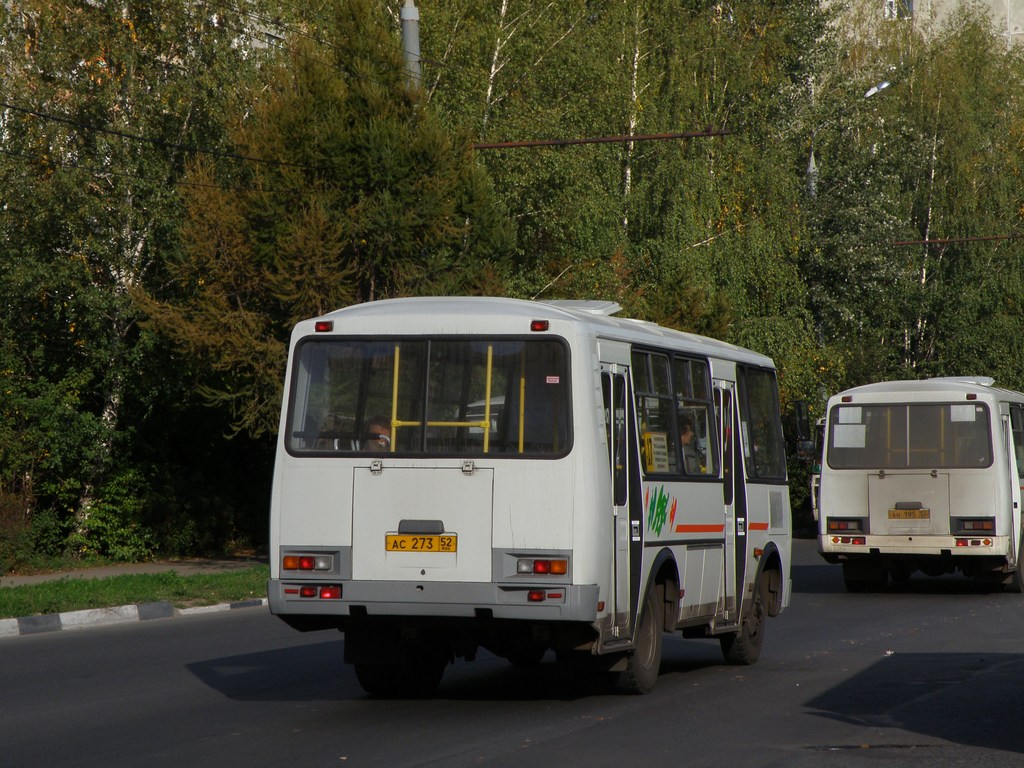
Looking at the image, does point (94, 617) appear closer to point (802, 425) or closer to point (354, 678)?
point (354, 678)

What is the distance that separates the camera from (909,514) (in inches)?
868

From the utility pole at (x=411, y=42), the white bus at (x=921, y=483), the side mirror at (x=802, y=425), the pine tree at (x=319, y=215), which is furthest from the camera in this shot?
the utility pole at (x=411, y=42)

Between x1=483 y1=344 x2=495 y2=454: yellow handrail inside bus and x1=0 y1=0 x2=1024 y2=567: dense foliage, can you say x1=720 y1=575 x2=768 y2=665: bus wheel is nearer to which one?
x1=483 y1=344 x2=495 y2=454: yellow handrail inside bus

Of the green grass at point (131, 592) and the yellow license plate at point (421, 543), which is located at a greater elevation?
the yellow license plate at point (421, 543)

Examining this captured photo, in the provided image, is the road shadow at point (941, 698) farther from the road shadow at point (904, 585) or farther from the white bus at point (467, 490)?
the road shadow at point (904, 585)

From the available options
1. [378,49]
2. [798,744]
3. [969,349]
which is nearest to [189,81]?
[378,49]

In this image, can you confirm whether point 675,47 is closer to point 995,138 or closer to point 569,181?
point 569,181

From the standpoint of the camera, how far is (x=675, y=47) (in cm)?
4081

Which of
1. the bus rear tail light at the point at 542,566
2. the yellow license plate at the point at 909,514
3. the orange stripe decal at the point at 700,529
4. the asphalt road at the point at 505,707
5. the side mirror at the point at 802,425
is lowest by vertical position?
the asphalt road at the point at 505,707

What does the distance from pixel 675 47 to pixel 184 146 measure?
1820 centimetres

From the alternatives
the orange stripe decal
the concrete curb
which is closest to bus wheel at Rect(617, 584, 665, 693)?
the orange stripe decal

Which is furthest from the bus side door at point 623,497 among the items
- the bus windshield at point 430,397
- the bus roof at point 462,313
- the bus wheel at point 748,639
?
the bus wheel at point 748,639

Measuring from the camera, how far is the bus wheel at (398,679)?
11266mm

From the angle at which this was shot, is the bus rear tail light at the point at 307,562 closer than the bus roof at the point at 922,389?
Yes
